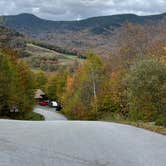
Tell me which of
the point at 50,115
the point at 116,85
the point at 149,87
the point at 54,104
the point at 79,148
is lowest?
the point at 54,104

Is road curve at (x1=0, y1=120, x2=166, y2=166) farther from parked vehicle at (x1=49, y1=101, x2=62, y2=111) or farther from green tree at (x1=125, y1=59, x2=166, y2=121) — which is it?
parked vehicle at (x1=49, y1=101, x2=62, y2=111)

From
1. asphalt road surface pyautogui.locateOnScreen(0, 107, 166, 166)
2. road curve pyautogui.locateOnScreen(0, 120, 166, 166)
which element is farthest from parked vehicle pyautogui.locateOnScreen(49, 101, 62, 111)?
road curve pyautogui.locateOnScreen(0, 120, 166, 166)

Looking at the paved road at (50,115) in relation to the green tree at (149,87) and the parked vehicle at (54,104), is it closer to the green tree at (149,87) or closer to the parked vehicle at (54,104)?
the parked vehicle at (54,104)

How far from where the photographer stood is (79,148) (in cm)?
1469

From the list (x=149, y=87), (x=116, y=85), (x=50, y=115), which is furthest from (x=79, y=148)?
(x=50, y=115)

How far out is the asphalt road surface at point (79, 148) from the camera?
39.8 ft

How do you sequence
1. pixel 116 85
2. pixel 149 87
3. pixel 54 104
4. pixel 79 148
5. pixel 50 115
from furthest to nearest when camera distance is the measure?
pixel 54 104, pixel 50 115, pixel 116 85, pixel 149 87, pixel 79 148

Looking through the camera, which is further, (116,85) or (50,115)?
(50,115)

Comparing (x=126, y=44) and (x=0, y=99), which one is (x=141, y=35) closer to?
(x=126, y=44)

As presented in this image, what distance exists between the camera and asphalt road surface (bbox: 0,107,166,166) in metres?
12.1

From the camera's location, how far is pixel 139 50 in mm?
79500

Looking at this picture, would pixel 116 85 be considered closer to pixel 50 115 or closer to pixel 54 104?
pixel 50 115

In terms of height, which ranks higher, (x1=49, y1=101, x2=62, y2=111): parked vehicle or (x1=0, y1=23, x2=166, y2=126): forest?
(x1=0, y1=23, x2=166, y2=126): forest

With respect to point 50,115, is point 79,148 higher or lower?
higher
